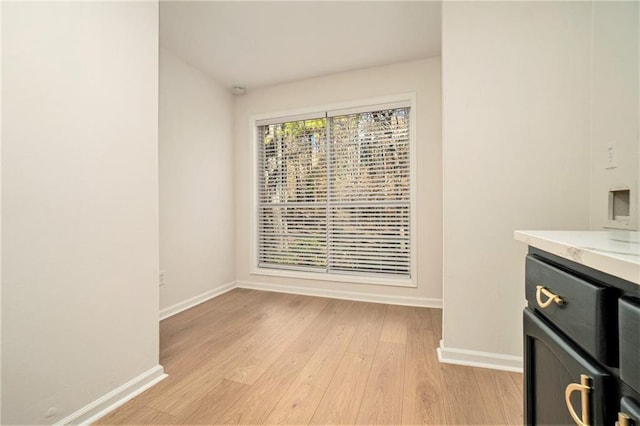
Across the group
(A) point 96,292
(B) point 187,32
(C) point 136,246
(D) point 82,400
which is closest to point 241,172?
(B) point 187,32

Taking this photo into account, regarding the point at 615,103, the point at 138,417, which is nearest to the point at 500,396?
the point at 615,103

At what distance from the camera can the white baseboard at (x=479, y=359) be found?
5.30ft

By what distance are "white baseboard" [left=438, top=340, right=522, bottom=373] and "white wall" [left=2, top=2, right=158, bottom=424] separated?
5.77 ft

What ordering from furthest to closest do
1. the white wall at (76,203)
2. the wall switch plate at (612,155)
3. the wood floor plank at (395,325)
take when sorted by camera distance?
the wood floor plank at (395,325)
the wall switch plate at (612,155)
the white wall at (76,203)

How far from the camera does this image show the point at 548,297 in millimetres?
719

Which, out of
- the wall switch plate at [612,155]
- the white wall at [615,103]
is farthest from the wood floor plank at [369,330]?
the wall switch plate at [612,155]

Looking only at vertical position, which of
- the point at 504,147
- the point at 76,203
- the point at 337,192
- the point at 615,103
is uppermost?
the point at 615,103

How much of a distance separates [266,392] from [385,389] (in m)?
0.63

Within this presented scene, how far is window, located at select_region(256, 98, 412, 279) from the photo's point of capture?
2859mm

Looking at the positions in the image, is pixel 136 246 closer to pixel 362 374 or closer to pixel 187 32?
pixel 362 374

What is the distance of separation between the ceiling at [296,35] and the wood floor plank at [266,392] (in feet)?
8.20

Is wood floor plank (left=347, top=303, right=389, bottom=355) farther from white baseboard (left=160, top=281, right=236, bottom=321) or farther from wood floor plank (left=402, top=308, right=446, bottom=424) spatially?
white baseboard (left=160, top=281, right=236, bottom=321)

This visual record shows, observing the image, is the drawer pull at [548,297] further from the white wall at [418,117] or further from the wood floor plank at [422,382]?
the white wall at [418,117]

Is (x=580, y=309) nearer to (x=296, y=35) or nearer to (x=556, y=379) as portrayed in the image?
(x=556, y=379)
